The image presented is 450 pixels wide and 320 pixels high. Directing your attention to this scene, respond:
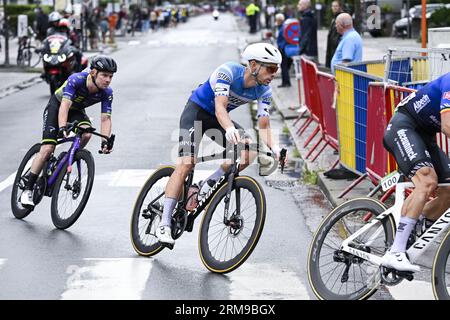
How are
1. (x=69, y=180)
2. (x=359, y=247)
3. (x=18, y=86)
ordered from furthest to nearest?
(x=18, y=86), (x=69, y=180), (x=359, y=247)

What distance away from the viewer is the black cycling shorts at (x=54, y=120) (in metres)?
10.4

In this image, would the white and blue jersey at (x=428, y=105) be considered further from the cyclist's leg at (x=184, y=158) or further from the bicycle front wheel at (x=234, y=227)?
the cyclist's leg at (x=184, y=158)

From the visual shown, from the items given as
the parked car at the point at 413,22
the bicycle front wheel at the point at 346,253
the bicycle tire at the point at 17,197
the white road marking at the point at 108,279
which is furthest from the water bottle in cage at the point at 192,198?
the parked car at the point at 413,22

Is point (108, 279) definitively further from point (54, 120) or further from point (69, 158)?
point (54, 120)

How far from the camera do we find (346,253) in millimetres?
7242

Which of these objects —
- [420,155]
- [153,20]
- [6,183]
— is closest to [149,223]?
[420,155]

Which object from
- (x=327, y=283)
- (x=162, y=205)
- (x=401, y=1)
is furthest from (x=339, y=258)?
(x=401, y=1)

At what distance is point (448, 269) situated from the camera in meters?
6.52

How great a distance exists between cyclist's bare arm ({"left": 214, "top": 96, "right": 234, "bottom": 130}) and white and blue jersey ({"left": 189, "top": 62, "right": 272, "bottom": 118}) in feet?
0.12

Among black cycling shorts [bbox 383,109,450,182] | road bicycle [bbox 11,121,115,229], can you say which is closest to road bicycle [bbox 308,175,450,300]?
black cycling shorts [bbox 383,109,450,182]

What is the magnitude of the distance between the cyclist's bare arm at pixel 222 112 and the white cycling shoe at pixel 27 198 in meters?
2.95

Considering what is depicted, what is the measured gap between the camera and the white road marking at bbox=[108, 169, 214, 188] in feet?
42.4

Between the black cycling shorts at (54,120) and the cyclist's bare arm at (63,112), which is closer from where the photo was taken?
the cyclist's bare arm at (63,112)

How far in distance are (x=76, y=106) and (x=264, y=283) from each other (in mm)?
3226
